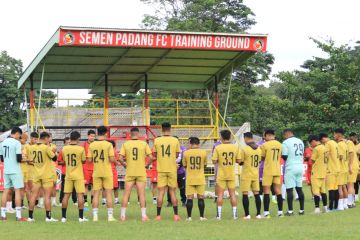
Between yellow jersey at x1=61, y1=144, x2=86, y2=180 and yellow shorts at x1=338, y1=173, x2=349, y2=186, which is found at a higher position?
yellow jersey at x1=61, y1=144, x2=86, y2=180

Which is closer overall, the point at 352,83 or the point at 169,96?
the point at 352,83

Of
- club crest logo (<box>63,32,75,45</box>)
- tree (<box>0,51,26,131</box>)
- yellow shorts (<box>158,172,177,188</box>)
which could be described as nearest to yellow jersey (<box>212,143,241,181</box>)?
yellow shorts (<box>158,172,177,188</box>)

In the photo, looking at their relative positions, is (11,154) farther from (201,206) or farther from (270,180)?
(270,180)

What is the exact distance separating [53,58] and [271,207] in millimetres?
9012

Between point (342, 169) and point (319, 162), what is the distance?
47.8 inches

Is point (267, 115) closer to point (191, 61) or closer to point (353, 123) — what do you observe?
point (353, 123)

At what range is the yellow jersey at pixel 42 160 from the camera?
1653cm

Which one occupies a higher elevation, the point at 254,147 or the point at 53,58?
the point at 53,58

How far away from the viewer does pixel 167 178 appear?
16.5 metres

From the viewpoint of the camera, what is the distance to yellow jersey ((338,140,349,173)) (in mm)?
18766

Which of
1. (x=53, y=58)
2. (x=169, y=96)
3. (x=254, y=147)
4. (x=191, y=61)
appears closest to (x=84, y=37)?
(x=53, y=58)

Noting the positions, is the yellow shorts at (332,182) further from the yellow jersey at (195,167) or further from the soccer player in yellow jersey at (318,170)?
the yellow jersey at (195,167)

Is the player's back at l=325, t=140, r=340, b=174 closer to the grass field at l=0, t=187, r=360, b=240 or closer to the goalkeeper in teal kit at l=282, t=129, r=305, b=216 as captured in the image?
the goalkeeper in teal kit at l=282, t=129, r=305, b=216

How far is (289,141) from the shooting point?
17516mm
